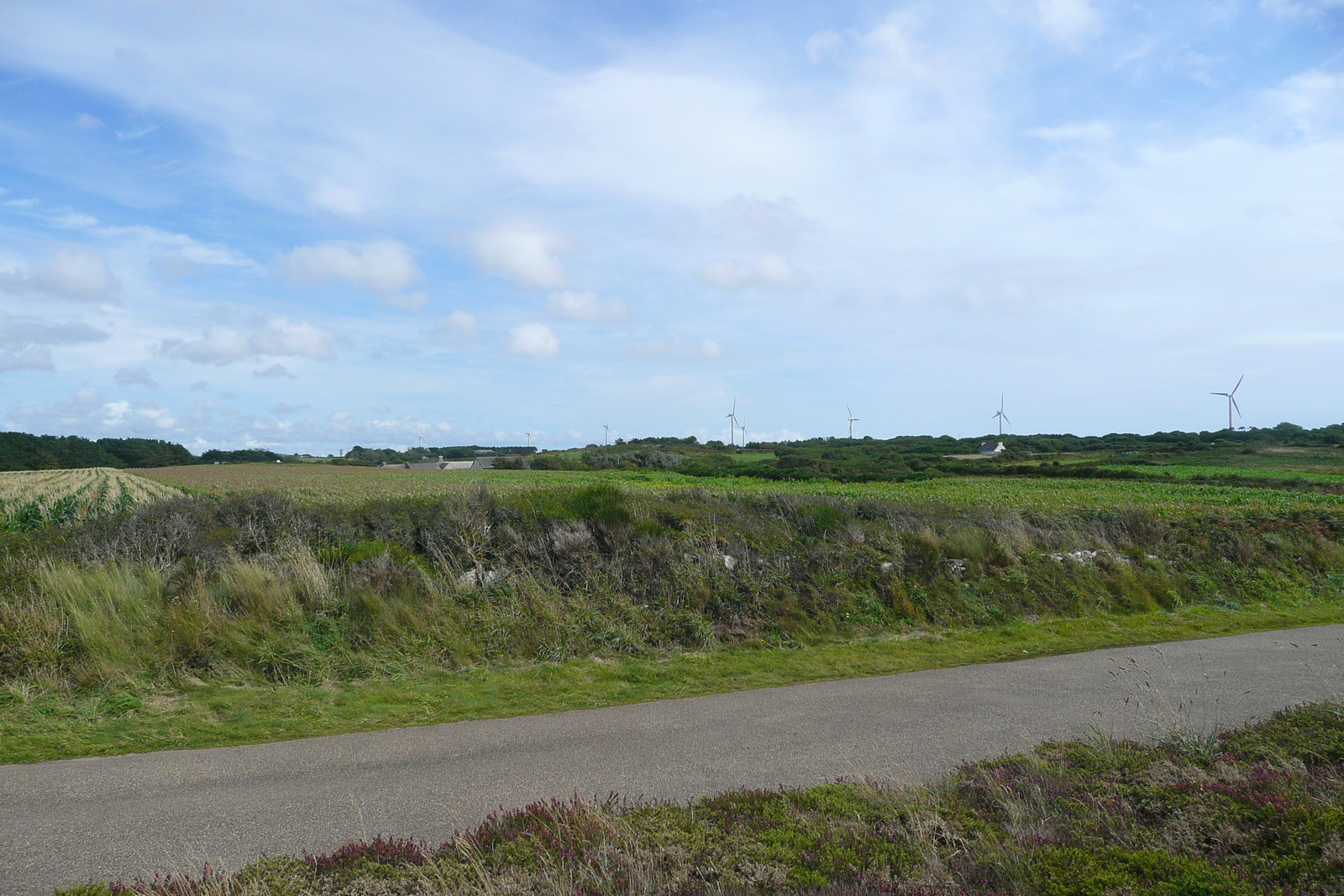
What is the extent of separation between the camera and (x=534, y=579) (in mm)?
12070

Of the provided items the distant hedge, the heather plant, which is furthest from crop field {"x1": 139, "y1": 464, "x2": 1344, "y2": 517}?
the distant hedge

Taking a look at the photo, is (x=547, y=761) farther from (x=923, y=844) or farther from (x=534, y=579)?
(x=534, y=579)

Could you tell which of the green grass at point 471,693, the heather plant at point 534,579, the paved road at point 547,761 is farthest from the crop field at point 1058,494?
the paved road at point 547,761

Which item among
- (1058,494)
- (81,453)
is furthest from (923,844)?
(81,453)

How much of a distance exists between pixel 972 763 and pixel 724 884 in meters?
2.81

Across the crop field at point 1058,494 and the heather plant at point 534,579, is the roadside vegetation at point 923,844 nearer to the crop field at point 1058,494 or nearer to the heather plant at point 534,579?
the heather plant at point 534,579

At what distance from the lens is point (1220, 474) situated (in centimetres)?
5756

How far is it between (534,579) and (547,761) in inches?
237

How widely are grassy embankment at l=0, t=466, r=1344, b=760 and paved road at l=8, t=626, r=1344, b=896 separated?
724 millimetres

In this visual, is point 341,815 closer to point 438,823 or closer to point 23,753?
point 438,823

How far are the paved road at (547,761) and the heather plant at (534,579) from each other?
2877mm

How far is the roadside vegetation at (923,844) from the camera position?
3.78 meters

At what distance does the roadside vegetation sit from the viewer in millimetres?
3775

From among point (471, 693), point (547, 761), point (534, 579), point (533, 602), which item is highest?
point (534, 579)
